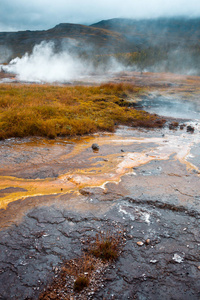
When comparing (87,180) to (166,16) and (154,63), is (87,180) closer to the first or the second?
(154,63)

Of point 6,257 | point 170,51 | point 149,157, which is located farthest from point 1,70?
point 170,51

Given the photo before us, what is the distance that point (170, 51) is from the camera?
201 ft

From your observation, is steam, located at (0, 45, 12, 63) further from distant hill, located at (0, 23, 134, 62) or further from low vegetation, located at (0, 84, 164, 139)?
low vegetation, located at (0, 84, 164, 139)

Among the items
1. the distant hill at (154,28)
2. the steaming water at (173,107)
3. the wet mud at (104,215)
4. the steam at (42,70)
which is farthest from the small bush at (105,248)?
the distant hill at (154,28)

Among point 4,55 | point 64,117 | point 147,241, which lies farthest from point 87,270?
point 4,55

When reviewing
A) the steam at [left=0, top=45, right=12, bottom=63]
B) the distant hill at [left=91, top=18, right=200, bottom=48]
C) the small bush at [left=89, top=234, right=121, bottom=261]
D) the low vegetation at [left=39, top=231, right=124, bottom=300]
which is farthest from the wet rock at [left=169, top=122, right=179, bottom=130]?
the distant hill at [left=91, top=18, right=200, bottom=48]

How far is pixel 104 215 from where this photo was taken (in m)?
4.53

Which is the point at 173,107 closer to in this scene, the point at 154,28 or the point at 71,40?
the point at 71,40

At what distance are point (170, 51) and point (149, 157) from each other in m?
64.6

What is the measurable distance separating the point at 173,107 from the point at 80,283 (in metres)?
17.0

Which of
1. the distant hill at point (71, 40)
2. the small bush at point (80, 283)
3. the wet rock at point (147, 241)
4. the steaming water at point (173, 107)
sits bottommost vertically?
the wet rock at point (147, 241)

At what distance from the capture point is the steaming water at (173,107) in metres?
15.1

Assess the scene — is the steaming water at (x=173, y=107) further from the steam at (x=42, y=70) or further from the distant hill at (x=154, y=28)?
the distant hill at (x=154, y=28)

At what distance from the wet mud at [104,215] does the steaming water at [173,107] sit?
299 inches
